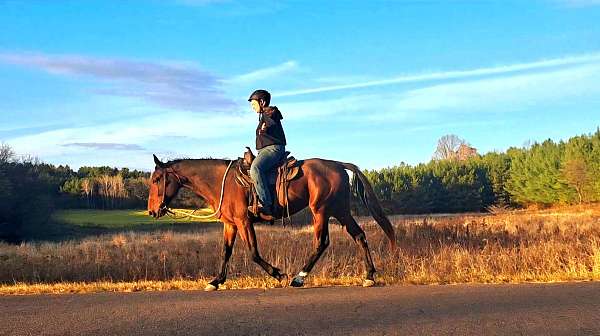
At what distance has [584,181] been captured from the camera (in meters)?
65.1

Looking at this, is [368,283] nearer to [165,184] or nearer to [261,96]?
[261,96]

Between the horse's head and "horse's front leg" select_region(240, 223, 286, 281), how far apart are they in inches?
59.6

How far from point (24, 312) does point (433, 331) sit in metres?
4.84

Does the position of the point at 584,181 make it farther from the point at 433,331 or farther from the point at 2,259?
the point at 433,331

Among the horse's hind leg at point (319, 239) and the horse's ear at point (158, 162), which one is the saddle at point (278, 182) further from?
the horse's ear at point (158, 162)

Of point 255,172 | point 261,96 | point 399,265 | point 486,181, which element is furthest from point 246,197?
point 486,181

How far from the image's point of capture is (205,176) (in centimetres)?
968

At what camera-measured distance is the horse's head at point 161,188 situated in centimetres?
967

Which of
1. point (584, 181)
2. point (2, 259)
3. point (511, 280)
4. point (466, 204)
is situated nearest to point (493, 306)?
point (511, 280)

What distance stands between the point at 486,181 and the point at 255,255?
8175 centimetres

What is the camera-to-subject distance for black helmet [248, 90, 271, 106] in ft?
31.3

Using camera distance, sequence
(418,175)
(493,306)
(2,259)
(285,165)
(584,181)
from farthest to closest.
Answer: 1. (418,175)
2. (584,181)
3. (2,259)
4. (285,165)
5. (493,306)

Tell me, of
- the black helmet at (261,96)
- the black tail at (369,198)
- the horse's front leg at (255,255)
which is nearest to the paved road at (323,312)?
the horse's front leg at (255,255)

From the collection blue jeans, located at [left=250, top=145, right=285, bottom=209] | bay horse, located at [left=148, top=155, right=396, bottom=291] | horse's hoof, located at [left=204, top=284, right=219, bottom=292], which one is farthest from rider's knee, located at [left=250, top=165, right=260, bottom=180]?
horse's hoof, located at [left=204, top=284, right=219, bottom=292]
